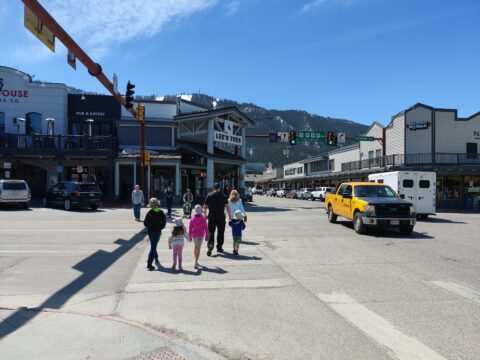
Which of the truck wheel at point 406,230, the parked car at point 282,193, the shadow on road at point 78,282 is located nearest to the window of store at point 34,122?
the shadow on road at point 78,282

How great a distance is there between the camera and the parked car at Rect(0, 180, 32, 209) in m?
25.6

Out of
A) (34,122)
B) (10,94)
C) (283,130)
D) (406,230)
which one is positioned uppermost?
(283,130)

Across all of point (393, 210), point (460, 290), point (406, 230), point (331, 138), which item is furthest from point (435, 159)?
point (460, 290)

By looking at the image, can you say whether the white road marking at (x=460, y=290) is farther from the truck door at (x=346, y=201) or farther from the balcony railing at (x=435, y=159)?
the balcony railing at (x=435, y=159)

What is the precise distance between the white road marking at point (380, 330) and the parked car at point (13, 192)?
23.6 m

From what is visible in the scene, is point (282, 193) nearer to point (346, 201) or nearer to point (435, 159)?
point (435, 159)

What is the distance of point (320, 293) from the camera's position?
7211 mm

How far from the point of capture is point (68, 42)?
1286 cm

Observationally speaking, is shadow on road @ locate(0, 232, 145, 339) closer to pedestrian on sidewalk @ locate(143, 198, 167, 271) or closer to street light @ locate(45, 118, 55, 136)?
pedestrian on sidewalk @ locate(143, 198, 167, 271)

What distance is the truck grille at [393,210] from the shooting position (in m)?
15.1

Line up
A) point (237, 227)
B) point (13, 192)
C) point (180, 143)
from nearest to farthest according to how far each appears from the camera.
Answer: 1. point (237, 227)
2. point (13, 192)
3. point (180, 143)

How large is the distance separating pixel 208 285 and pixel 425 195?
1808 centimetres

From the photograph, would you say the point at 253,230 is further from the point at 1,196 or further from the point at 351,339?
the point at 1,196

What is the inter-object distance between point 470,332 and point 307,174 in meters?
75.8
